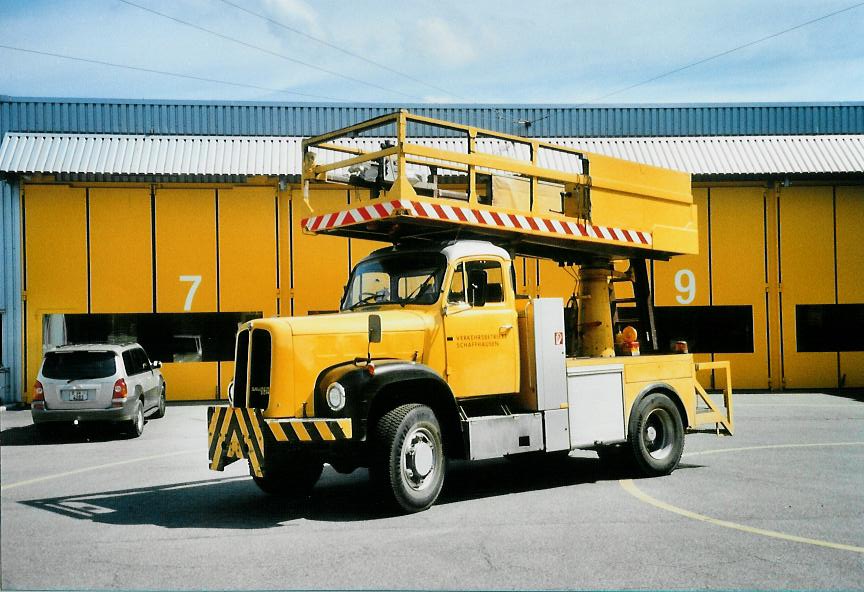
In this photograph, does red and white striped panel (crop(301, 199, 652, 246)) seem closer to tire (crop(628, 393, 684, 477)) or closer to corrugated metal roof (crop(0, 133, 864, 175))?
tire (crop(628, 393, 684, 477))

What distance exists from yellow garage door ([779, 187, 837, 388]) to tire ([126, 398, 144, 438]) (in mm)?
17853

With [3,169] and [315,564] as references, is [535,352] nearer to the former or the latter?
[315,564]

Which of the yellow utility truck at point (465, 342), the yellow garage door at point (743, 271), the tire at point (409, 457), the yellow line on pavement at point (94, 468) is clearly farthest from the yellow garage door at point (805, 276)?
the tire at point (409, 457)

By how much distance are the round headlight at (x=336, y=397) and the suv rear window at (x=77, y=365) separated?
8.69 m

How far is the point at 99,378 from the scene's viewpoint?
602 inches

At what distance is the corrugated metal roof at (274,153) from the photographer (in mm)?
22883

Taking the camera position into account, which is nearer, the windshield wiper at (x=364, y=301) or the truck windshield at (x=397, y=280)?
the truck windshield at (x=397, y=280)

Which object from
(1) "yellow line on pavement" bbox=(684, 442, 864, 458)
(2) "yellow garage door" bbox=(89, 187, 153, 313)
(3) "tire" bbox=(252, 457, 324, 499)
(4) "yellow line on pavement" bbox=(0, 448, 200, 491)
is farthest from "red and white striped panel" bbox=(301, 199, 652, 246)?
(2) "yellow garage door" bbox=(89, 187, 153, 313)

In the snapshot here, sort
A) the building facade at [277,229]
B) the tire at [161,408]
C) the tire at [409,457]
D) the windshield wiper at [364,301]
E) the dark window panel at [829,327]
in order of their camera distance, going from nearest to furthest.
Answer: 1. the tire at [409,457]
2. the windshield wiper at [364,301]
3. the tire at [161,408]
4. the building facade at [277,229]
5. the dark window panel at [829,327]

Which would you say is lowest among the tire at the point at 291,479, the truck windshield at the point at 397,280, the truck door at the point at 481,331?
the tire at the point at 291,479

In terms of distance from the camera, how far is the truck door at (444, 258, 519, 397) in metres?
9.31

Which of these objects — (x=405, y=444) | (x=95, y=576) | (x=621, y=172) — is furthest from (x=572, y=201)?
(x=95, y=576)

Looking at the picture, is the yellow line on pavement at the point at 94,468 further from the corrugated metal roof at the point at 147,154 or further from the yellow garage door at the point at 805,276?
the yellow garage door at the point at 805,276

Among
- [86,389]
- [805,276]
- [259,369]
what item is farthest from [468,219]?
[805,276]
